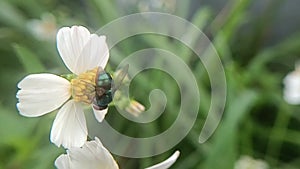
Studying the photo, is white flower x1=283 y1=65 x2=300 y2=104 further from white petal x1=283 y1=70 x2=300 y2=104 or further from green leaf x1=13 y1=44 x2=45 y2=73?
green leaf x1=13 y1=44 x2=45 y2=73

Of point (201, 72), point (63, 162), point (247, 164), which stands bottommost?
point (63, 162)

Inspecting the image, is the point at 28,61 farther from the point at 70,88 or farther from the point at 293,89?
the point at 293,89

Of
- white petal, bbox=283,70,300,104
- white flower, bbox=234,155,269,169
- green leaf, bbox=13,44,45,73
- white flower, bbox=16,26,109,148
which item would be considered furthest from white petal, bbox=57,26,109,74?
white petal, bbox=283,70,300,104

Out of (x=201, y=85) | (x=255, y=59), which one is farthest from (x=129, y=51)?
(x=255, y=59)

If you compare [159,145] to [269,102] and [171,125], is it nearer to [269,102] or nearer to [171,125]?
[171,125]

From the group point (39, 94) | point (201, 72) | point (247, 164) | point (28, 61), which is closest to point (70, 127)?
point (39, 94)

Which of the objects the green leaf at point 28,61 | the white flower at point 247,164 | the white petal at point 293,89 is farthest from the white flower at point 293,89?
the green leaf at point 28,61

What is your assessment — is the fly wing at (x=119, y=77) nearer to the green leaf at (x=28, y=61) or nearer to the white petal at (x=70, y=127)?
the white petal at (x=70, y=127)
